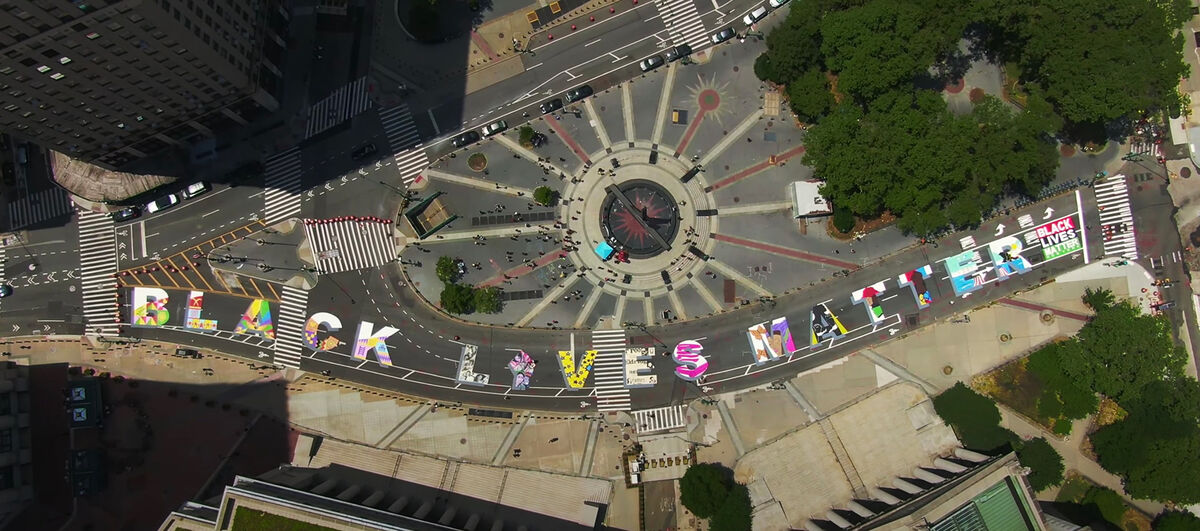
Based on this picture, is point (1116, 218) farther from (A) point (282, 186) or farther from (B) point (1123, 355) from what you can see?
(A) point (282, 186)

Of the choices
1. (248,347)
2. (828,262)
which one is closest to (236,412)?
(248,347)

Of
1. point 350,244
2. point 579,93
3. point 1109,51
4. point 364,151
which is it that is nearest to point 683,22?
point 579,93

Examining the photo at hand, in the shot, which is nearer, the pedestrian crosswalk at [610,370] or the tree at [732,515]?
the tree at [732,515]

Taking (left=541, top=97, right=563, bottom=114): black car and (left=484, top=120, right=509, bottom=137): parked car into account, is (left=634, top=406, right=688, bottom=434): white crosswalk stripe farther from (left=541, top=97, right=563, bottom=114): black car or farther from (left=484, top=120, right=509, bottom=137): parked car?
(left=541, top=97, right=563, bottom=114): black car

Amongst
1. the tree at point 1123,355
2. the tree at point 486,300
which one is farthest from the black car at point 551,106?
the tree at point 1123,355

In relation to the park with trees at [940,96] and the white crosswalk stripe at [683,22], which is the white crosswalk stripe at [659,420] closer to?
the park with trees at [940,96]
